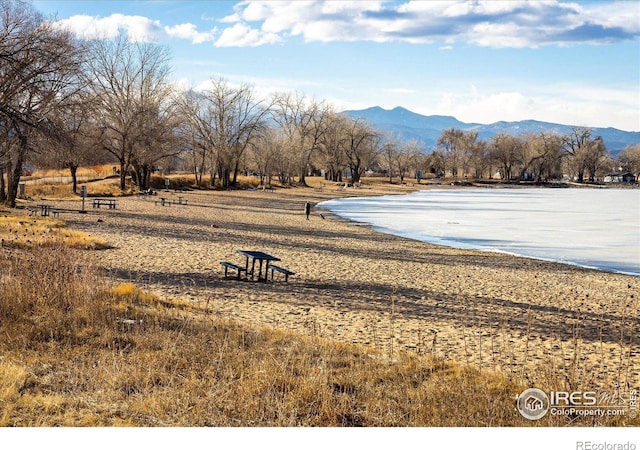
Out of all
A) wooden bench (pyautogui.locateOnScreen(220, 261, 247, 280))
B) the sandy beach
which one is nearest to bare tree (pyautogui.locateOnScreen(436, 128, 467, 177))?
the sandy beach

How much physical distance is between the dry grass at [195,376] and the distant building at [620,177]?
184787 mm

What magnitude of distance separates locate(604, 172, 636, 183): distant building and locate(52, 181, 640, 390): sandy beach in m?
167

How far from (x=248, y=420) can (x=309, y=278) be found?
10.3 metres

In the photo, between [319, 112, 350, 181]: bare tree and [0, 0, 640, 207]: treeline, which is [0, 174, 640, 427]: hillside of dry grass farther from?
[319, 112, 350, 181]: bare tree

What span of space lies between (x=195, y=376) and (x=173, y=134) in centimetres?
5990

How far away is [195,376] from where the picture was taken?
25.0ft

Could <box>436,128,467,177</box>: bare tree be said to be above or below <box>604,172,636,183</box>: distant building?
above

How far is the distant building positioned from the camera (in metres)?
175

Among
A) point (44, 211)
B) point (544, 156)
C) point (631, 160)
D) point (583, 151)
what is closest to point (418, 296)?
point (44, 211)

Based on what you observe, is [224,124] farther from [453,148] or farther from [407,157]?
[453,148]

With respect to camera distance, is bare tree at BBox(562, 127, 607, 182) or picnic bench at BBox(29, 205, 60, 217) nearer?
picnic bench at BBox(29, 205, 60, 217)

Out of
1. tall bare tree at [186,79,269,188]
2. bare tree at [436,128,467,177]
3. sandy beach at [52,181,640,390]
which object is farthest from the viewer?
bare tree at [436,128,467,177]

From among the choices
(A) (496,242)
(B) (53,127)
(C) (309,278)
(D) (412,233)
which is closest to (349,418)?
(C) (309,278)

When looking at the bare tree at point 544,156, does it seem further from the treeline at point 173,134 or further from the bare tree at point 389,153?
the bare tree at point 389,153
